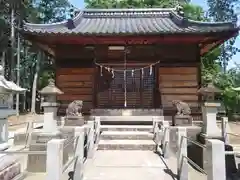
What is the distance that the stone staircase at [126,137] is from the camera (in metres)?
9.80

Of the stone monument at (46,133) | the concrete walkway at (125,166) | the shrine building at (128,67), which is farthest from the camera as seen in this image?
the shrine building at (128,67)

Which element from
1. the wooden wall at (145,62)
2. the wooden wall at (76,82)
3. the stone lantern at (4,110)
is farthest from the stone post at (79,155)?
the wooden wall at (76,82)

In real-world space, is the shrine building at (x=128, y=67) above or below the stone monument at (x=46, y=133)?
above

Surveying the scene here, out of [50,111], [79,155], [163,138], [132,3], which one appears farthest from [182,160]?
[132,3]

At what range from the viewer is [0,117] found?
465cm

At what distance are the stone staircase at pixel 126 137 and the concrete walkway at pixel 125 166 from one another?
0.85ft

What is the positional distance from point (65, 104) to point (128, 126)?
354 cm

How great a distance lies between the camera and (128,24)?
15883mm

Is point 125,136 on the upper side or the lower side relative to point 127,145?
upper

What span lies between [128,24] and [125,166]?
31.9 ft

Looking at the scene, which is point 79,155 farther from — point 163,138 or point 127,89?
point 127,89

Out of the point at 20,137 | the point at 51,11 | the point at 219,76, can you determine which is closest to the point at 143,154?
the point at 20,137

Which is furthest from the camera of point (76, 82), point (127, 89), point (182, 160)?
point (127, 89)

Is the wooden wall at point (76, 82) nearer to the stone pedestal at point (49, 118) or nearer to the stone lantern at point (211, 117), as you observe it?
the stone pedestal at point (49, 118)
